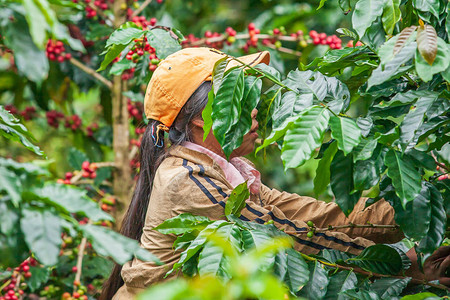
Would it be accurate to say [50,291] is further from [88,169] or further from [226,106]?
[226,106]

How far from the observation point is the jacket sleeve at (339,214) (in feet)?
5.08

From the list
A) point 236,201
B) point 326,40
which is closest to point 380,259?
point 236,201

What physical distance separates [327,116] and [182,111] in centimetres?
71

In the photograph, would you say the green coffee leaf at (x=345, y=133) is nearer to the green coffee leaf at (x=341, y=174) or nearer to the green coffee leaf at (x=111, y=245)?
the green coffee leaf at (x=341, y=174)

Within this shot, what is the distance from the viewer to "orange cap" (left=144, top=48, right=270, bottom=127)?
1.67 metres

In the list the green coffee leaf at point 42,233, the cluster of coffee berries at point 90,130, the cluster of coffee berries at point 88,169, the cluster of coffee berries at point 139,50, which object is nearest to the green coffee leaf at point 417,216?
the green coffee leaf at point 42,233

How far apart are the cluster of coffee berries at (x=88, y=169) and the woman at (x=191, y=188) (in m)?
0.63

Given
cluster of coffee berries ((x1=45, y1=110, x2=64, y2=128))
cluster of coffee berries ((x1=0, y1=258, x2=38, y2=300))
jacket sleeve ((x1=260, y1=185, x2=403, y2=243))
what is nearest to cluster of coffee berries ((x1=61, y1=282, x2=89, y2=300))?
cluster of coffee berries ((x1=0, y1=258, x2=38, y2=300))

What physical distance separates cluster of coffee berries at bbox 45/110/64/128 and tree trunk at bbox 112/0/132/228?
420 millimetres

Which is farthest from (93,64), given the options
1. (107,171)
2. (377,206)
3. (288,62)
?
(377,206)

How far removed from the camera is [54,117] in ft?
9.46

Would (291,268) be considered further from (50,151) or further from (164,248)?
(50,151)

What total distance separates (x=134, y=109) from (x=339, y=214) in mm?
1348

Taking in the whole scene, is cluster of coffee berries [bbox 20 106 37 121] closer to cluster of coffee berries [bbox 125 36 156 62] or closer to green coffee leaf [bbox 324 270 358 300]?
cluster of coffee berries [bbox 125 36 156 62]
